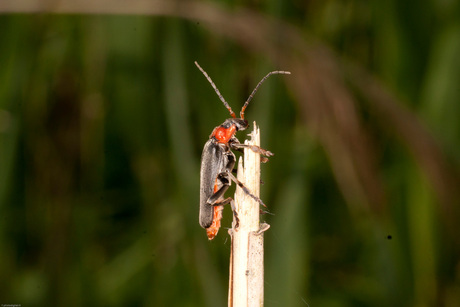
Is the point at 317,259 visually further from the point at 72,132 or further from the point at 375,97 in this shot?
the point at 72,132

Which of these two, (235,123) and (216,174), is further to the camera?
(235,123)

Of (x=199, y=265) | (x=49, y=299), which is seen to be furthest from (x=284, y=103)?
(x=49, y=299)

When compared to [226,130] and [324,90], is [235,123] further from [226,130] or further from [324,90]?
[324,90]

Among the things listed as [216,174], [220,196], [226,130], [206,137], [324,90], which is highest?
[324,90]

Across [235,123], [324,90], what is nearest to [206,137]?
[235,123]

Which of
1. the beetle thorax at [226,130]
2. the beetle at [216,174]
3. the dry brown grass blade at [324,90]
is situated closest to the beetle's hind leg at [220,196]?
the beetle at [216,174]

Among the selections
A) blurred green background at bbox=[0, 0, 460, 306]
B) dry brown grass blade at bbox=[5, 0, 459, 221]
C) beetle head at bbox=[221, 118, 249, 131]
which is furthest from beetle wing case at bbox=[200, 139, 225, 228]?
dry brown grass blade at bbox=[5, 0, 459, 221]

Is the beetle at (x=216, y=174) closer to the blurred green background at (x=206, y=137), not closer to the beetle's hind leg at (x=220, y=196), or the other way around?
the beetle's hind leg at (x=220, y=196)

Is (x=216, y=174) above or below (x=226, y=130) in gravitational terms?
below
